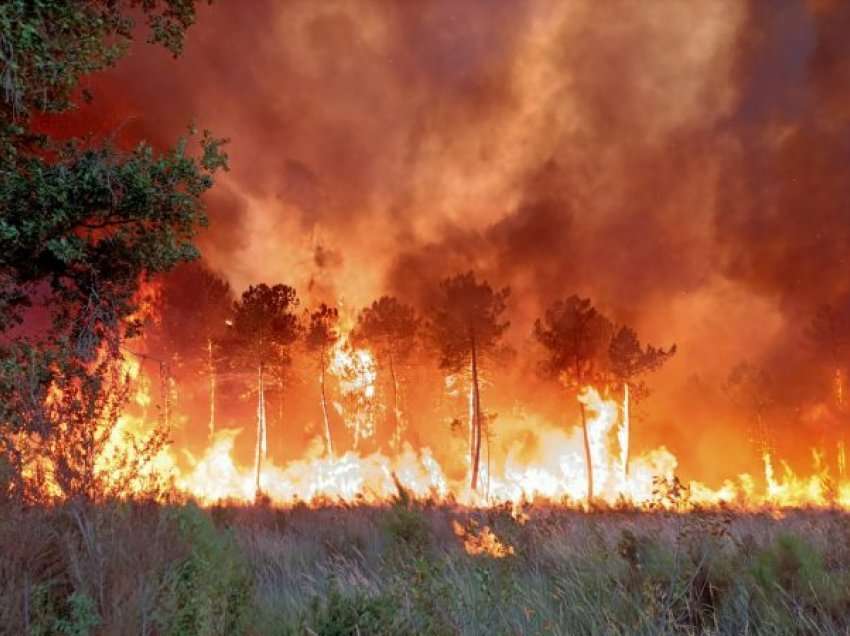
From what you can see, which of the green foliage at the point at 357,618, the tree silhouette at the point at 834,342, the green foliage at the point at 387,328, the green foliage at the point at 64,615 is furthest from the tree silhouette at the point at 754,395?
the green foliage at the point at 64,615

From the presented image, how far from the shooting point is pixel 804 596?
5293 mm

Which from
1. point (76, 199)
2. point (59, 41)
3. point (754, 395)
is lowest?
point (76, 199)

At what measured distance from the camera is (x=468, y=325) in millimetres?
34344

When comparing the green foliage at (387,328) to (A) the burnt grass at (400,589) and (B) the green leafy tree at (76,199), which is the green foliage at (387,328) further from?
(A) the burnt grass at (400,589)

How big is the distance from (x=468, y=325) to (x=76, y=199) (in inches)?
1061

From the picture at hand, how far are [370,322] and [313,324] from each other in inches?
207

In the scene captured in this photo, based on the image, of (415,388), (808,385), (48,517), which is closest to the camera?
(48,517)

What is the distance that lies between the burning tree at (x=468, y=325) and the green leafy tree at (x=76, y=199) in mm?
24766

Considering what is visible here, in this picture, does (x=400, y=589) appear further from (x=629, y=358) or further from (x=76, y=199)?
(x=629, y=358)

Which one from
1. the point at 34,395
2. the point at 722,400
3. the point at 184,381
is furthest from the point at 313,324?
the point at 722,400

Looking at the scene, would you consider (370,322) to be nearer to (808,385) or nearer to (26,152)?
(26,152)

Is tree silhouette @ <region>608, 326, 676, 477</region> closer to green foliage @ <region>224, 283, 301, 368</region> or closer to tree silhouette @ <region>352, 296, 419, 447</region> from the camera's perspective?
tree silhouette @ <region>352, 296, 419, 447</region>

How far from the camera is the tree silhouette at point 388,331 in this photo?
43656mm

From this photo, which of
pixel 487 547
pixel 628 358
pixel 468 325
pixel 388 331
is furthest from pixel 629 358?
pixel 487 547
